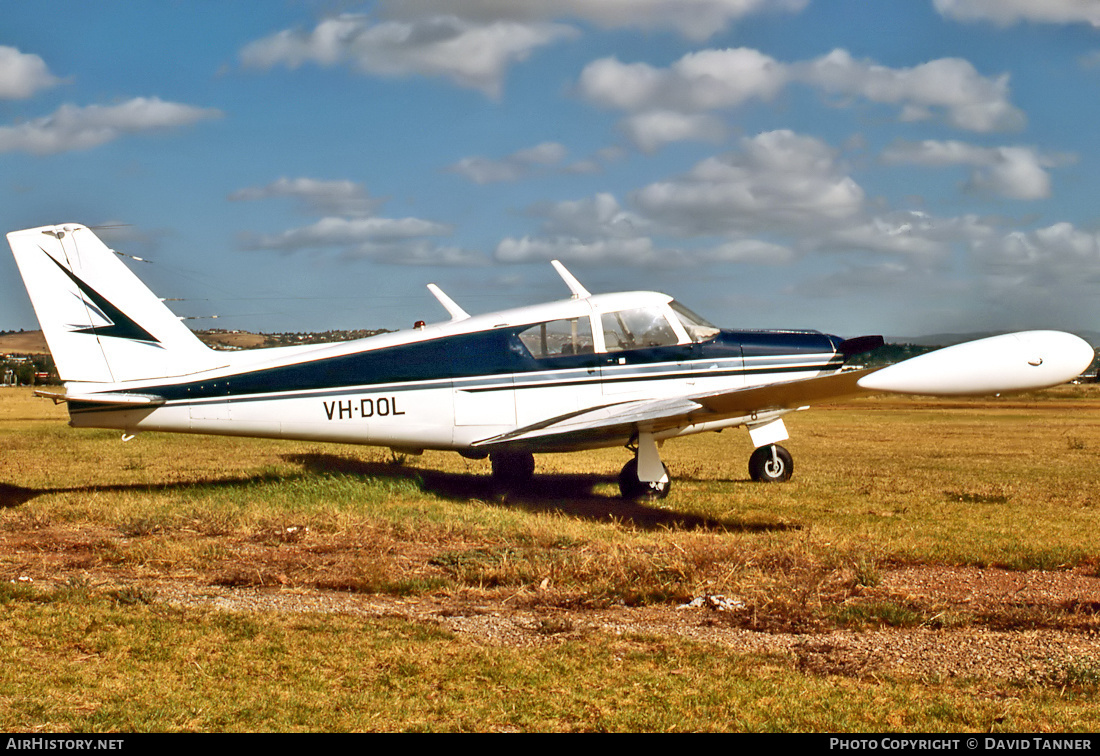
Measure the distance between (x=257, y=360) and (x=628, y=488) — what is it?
4970mm

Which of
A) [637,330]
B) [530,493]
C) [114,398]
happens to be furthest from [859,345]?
[114,398]

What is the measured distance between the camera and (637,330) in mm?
11797

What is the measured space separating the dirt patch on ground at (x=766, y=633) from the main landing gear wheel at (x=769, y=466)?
18.4ft

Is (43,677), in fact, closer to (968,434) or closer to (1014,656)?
(1014,656)

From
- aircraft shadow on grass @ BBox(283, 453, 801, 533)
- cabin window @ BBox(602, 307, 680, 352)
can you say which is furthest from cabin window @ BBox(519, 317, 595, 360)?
aircraft shadow on grass @ BBox(283, 453, 801, 533)

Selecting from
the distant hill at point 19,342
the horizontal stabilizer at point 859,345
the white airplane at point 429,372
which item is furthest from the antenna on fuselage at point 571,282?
the distant hill at point 19,342

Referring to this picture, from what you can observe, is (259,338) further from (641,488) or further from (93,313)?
(641,488)

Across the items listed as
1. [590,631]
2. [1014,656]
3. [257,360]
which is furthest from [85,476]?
[1014,656]

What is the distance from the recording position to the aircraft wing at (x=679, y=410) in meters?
9.13

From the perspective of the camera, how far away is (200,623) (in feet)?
19.6

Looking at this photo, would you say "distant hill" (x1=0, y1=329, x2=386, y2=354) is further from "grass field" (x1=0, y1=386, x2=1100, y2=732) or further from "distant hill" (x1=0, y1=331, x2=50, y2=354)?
"distant hill" (x1=0, y1=331, x2=50, y2=354)

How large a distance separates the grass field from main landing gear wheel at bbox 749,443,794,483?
471 millimetres
